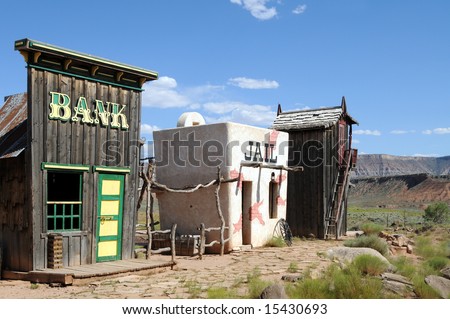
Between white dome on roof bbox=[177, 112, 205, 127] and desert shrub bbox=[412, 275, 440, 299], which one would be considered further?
white dome on roof bbox=[177, 112, 205, 127]

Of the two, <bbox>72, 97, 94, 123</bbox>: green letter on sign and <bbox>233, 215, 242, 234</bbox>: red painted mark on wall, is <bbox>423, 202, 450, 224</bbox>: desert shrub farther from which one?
<bbox>72, 97, 94, 123</bbox>: green letter on sign

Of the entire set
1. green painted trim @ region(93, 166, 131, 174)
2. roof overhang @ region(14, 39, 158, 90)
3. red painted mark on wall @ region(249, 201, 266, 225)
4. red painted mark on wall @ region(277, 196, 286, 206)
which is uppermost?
roof overhang @ region(14, 39, 158, 90)

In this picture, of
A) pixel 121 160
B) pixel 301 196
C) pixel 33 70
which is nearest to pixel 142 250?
pixel 121 160

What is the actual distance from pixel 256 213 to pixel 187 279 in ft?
23.6

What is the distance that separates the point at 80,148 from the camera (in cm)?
1214

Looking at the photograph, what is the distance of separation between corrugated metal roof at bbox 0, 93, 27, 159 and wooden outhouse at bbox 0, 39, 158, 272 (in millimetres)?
34

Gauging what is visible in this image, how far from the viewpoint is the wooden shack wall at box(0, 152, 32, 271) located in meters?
11.5

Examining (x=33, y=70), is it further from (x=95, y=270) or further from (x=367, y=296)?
(x=367, y=296)

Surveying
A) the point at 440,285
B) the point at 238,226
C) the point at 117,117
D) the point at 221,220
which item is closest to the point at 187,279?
the point at 117,117

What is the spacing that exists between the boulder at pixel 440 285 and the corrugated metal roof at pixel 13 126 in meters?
9.06

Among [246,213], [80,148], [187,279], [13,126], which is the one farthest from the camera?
[246,213]

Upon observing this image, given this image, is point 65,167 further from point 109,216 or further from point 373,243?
point 373,243

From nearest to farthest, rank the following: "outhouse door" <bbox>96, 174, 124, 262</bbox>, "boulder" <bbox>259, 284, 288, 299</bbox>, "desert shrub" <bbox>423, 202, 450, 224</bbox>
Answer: "boulder" <bbox>259, 284, 288, 299</bbox> < "outhouse door" <bbox>96, 174, 124, 262</bbox> < "desert shrub" <bbox>423, 202, 450, 224</bbox>

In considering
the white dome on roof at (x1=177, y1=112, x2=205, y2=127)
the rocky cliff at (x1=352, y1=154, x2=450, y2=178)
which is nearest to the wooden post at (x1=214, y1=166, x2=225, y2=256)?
the white dome on roof at (x1=177, y1=112, x2=205, y2=127)
